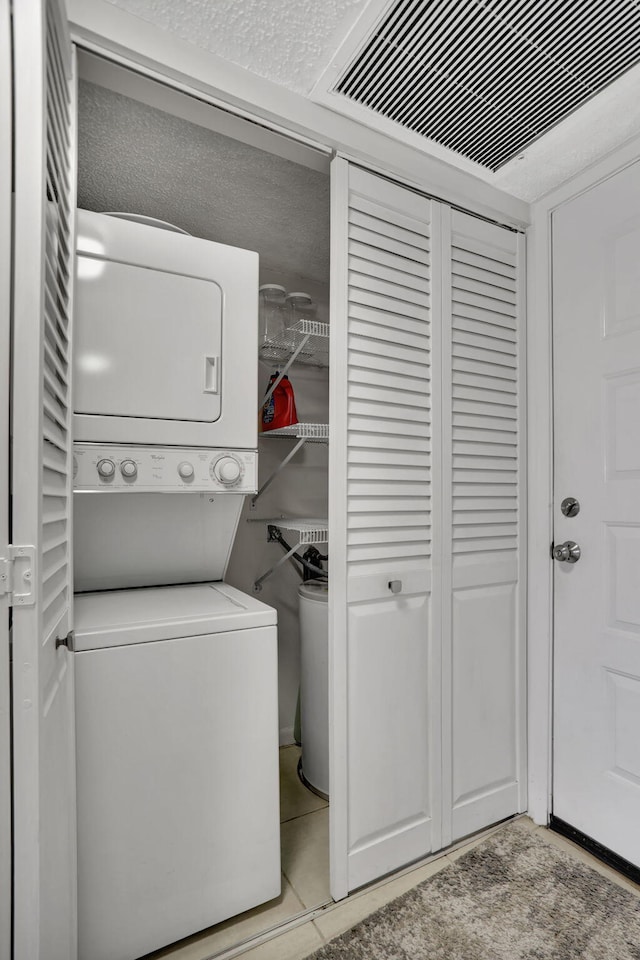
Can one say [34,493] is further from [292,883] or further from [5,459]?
[292,883]

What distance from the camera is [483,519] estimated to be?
1.89 m

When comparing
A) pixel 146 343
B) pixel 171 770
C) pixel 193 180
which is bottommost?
pixel 171 770

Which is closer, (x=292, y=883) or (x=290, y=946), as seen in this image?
(x=290, y=946)

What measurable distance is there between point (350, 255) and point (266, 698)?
1.37 m

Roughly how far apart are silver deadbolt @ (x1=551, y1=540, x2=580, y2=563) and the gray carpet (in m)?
0.99

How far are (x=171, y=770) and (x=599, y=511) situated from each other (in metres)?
1.55

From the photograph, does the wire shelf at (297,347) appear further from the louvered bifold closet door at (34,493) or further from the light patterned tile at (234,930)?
the light patterned tile at (234,930)

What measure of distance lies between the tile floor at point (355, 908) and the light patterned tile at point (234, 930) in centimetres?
5

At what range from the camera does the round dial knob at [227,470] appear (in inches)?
61.7

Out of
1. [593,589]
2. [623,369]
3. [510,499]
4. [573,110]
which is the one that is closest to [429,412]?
[510,499]

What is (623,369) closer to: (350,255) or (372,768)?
(350,255)

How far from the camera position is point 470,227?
1868 mm

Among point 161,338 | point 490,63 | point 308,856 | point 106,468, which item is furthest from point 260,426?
point 308,856

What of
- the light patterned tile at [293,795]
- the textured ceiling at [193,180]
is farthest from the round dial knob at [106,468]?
the light patterned tile at [293,795]
